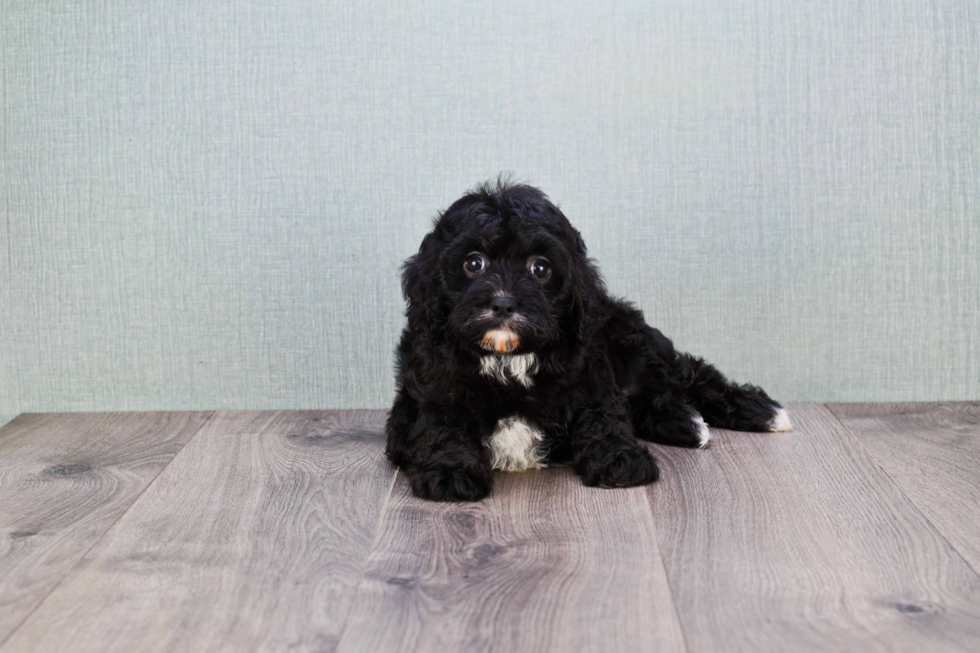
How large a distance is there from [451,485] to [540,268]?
0.51 metres

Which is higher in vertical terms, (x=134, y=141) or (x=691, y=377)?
(x=134, y=141)

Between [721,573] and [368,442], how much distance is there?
1.20 meters

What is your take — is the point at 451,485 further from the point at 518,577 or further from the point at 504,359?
the point at 518,577

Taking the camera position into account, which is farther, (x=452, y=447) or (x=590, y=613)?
(x=452, y=447)

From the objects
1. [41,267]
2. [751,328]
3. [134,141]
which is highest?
[134,141]

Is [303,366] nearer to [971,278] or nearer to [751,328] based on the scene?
[751,328]

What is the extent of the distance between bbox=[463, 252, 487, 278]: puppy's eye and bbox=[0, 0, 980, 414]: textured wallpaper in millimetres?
820

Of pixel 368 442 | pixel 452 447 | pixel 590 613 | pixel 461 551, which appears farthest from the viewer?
pixel 368 442

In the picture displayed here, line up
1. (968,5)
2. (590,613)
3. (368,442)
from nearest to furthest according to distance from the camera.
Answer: (590,613) → (368,442) → (968,5)

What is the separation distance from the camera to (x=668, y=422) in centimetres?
248

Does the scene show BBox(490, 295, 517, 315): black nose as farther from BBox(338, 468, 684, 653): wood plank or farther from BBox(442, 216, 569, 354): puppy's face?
BBox(338, 468, 684, 653): wood plank

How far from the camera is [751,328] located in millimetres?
2908

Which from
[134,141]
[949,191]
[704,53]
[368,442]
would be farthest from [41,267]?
[949,191]

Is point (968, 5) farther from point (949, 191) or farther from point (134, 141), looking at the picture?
point (134, 141)
